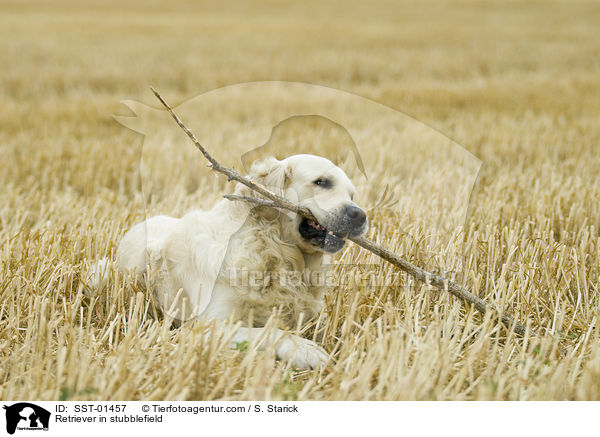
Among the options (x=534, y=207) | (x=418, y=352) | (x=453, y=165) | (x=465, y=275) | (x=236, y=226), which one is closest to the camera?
(x=418, y=352)

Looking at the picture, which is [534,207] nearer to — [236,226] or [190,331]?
[236,226]

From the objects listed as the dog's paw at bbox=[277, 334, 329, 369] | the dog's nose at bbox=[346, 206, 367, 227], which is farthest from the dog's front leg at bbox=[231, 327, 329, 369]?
the dog's nose at bbox=[346, 206, 367, 227]

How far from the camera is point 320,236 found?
2.45 meters

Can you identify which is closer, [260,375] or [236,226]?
[260,375]

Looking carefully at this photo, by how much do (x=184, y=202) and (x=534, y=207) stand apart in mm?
2426

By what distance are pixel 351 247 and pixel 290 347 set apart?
3.31 ft

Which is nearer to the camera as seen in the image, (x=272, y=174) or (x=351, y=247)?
(x=272, y=174)

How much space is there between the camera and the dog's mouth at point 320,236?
240 centimetres
